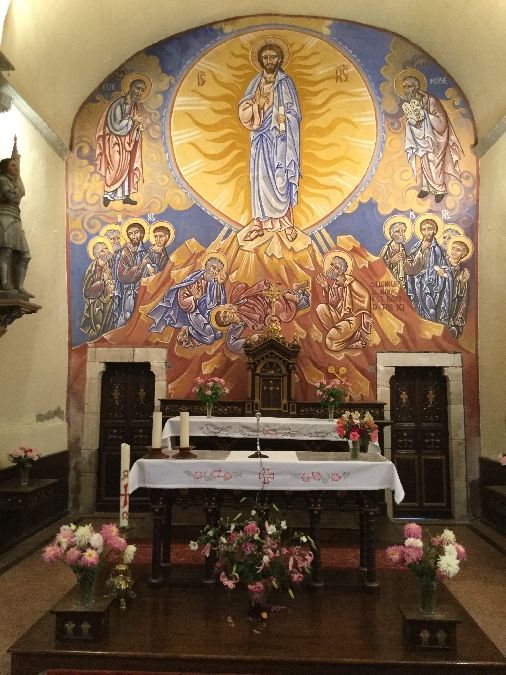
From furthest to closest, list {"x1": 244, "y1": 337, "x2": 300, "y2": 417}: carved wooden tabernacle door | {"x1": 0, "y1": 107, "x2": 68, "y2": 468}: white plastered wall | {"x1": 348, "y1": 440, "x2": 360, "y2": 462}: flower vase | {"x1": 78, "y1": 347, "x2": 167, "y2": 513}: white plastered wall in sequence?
{"x1": 78, "y1": 347, "x2": 167, "y2": 513}: white plastered wall
{"x1": 244, "y1": 337, "x2": 300, "y2": 417}: carved wooden tabernacle door
{"x1": 0, "y1": 107, "x2": 68, "y2": 468}: white plastered wall
{"x1": 348, "y1": 440, "x2": 360, "y2": 462}: flower vase

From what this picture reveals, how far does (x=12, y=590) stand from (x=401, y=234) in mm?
7063

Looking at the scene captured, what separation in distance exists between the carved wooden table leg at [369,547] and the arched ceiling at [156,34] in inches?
248

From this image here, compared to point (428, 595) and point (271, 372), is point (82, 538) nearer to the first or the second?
point (428, 595)

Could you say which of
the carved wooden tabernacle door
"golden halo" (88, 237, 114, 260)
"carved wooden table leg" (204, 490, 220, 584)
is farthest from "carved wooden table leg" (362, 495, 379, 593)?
"golden halo" (88, 237, 114, 260)

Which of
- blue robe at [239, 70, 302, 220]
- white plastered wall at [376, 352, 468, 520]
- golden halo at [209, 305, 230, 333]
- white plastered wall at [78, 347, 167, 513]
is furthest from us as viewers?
blue robe at [239, 70, 302, 220]

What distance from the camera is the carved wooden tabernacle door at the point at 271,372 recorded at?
7926 mm

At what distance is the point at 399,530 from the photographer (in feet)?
22.2

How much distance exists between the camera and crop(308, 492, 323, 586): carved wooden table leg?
14.5 ft

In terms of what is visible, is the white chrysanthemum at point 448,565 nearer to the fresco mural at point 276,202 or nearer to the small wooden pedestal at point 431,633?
the small wooden pedestal at point 431,633

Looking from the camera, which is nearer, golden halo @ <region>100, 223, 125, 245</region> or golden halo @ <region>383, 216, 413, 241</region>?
golden halo @ <region>383, 216, 413, 241</region>

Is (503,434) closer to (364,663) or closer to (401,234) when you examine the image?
(401,234)

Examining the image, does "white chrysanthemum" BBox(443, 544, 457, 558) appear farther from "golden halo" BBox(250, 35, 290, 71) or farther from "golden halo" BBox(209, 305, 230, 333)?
"golden halo" BBox(250, 35, 290, 71)

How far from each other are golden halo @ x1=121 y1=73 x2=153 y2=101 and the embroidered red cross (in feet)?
23.3

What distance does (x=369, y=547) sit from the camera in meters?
4.43
